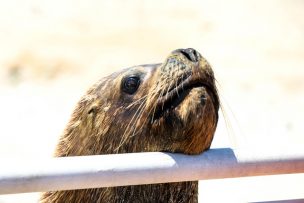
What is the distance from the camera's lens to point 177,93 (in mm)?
3514

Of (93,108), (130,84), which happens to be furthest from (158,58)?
(130,84)

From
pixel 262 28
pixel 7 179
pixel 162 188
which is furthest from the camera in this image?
pixel 262 28

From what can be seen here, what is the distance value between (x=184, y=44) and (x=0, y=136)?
14.8 ft

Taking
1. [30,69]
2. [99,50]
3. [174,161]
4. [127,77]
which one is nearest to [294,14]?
[99,50]

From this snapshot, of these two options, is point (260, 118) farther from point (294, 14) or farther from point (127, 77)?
point (127, 77)

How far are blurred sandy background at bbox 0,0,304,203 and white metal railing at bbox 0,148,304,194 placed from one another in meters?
5.85

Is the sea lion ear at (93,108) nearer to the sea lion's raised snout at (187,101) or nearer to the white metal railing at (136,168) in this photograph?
the sea lion's raised snout at (187,101)

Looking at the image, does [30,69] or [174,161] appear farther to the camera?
[30,69]

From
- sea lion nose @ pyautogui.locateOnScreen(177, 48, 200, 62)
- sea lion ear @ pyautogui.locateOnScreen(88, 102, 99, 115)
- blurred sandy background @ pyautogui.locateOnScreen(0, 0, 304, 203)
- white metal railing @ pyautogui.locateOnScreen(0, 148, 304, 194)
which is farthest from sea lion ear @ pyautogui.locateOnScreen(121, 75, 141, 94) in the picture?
blurred sandy background @ pyautogui.locateOnScreen(0, 0, 304, 203)

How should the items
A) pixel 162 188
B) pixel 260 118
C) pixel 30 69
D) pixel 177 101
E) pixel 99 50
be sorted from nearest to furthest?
pixel 177 101
pixel 162 188
pixel 260 118
pixel 30 69
pixel 99 50

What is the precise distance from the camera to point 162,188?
381 cm

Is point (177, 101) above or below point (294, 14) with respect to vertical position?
above

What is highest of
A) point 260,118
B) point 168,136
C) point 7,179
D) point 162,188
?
point 7,179

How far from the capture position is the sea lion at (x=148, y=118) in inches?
135
